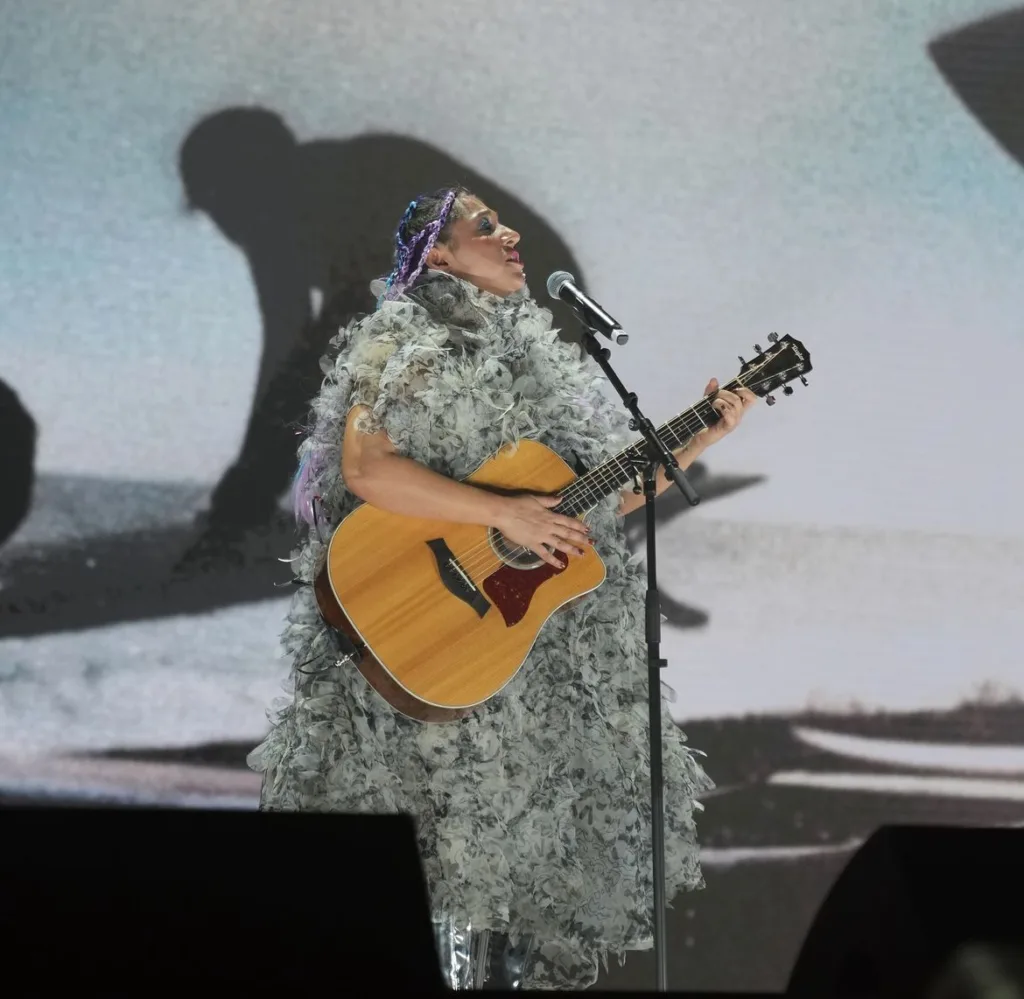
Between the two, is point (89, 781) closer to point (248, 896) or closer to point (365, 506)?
point (365, 506)

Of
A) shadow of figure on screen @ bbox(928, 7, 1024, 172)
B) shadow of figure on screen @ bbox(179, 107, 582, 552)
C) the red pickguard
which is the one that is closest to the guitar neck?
the red pickguard

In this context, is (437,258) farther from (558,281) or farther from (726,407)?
(726,407)

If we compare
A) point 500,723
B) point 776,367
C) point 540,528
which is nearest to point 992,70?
point 776,367

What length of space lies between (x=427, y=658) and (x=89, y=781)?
121cm

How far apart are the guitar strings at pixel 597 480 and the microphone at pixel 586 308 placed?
224 mm

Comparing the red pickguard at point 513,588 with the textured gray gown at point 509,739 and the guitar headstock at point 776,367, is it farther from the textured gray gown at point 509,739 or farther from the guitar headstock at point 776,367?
the guitar headstock at point 776,367

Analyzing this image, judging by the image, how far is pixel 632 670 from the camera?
2.55 metres

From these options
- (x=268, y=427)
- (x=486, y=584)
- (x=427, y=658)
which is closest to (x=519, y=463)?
(x=486, y=584)

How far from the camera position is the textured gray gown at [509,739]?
2.45 m

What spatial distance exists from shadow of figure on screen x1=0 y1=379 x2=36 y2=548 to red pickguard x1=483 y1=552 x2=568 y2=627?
1.36 metres

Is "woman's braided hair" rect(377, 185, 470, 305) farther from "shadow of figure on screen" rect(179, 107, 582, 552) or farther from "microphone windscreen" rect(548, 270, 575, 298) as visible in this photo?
"shadow of figure on screen" rect(179, 107, 582, 552)

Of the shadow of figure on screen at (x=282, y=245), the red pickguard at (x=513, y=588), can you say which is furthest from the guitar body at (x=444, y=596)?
the shadow of figure on screen at (x=282, y=245)

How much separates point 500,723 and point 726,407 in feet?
2.41

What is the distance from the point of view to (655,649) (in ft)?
7.72
